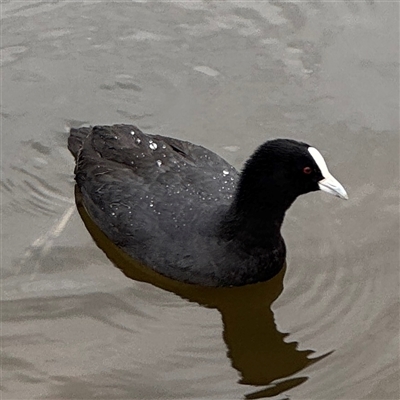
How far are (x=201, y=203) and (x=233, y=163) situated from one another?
126 cm

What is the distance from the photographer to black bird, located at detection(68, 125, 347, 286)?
6504 millimetres

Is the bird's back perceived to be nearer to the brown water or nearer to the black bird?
the black bird

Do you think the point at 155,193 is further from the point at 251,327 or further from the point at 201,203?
the point at 251,327

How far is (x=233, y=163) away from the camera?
8.09 metres

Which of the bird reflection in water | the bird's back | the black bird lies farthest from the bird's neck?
the bird reflection in water

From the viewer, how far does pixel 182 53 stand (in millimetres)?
9148

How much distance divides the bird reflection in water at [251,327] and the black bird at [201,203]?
0.47 feet

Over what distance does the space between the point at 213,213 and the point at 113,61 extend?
2.73 metres

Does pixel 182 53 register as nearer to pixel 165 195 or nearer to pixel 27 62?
pixel 27 62

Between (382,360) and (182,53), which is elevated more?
(182,53)

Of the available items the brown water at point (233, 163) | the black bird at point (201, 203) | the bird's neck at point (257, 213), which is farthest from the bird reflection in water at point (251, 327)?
the bird's neck at point (257, 213)

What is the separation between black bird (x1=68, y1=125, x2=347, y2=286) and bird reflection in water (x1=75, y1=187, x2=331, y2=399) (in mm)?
143

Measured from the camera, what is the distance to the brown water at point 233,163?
6531 millimetres

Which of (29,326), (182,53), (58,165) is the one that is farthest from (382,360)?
(182,53)
